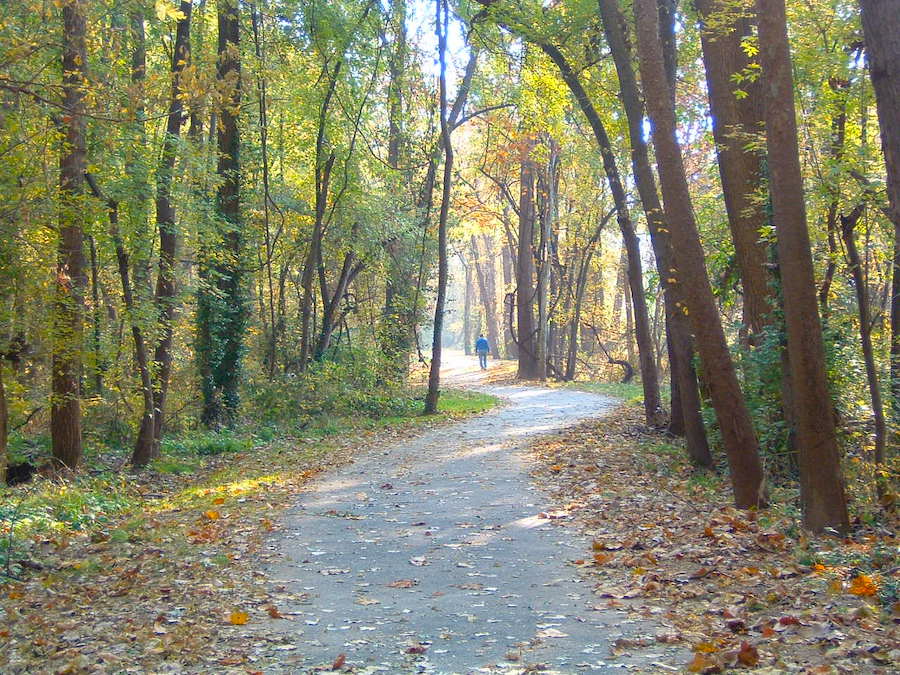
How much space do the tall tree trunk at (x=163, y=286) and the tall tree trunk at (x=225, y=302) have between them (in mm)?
2540

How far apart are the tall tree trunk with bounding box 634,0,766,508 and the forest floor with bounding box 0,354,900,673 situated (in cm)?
68

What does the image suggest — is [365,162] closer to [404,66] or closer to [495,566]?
[404,66]

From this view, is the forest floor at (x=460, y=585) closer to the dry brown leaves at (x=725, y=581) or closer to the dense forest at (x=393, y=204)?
the dry brown leaves at (x=725, y=581)

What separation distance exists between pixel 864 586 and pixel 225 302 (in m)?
16.8

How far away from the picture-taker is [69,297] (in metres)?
12.6

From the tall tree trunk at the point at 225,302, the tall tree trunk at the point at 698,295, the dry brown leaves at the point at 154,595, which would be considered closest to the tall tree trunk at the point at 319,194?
the tall tree trunk at the point at 225,302

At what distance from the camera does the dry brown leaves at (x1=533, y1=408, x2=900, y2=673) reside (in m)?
4.87

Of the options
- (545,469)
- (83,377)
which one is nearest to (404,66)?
(83,377)

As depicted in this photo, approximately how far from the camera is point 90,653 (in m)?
5.55

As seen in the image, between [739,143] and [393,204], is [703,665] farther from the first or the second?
[393,204]

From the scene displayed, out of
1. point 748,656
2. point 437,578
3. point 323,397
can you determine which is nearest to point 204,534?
point 437,578

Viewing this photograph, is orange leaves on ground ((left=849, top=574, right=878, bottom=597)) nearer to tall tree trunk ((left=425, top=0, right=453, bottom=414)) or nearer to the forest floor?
the forest floor

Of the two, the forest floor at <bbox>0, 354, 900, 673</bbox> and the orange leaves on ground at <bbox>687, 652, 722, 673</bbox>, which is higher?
the orange leaves on ground at <bbox>687, 652, 722, 673</bbox>

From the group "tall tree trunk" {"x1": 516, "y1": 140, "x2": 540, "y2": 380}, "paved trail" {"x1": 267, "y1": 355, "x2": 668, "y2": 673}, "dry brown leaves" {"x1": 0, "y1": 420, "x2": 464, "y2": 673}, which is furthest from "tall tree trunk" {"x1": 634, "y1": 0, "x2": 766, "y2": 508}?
"tall tree trunk" {"x1": 516, "y1": 140, "x2": 540, "y2": 380}
